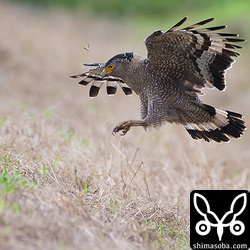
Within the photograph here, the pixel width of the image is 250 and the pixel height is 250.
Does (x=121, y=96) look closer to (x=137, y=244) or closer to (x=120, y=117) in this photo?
(x=120, y=117)

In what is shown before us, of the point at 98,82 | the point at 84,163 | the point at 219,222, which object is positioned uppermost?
the point at 98,82

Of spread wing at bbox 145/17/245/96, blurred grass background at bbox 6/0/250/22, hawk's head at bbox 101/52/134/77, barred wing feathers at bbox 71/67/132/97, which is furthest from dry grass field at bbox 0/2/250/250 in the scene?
blurred grass background at bbox 6/0/250/22

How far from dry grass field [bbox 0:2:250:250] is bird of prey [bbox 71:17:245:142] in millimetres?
654

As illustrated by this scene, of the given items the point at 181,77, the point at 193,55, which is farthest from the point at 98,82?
the point at 193,55

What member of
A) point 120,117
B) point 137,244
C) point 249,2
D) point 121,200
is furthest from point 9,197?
point 249,2

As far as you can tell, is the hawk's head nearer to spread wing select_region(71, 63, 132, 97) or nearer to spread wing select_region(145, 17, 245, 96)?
spread wing select_region(145, 17, 245, 96)

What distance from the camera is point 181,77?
6648 mm

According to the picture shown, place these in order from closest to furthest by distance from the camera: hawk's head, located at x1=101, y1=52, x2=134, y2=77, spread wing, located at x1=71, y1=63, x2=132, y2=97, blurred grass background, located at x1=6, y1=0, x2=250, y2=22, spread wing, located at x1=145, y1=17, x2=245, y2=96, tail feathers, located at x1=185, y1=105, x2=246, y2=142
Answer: spread wing, located at x1=145, y1=17, x2=245, y2=96 → hawk's head, located at x1=101, y1=52, x2=134, y2=77 → tail feathers, located at x1=185, y1=105, x2=246, y2=142 → spread wing, located at x1=71, y1=63, x2=132, y2=97 → blurred grass background, located at x1=6, y1=0, x2=250, y2=22

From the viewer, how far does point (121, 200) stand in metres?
5.97

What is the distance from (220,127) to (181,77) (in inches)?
26.6

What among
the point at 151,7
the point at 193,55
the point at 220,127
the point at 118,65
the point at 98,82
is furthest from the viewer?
the point at 151,7

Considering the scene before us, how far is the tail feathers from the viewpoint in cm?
669

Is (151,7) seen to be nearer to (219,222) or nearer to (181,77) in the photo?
(181,77)

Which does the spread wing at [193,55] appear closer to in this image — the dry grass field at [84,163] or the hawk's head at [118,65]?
the hawk's head at [118,65]
